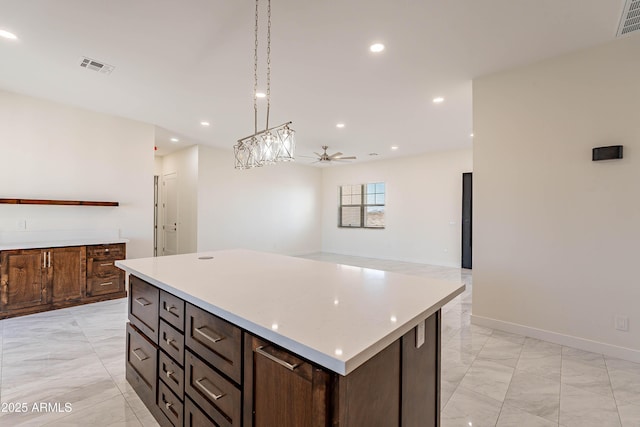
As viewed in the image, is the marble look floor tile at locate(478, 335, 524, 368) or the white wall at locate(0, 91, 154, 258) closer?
the marble look floor tile at locate(478, 335, 524, 368)

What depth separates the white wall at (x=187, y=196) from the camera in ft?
21.1

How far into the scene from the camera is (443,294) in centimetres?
139

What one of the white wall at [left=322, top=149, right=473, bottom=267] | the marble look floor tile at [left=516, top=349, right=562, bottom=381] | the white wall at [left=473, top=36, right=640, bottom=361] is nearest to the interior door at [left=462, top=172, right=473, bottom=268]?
the white wall at [left=322, top=149, right=473, bottom=267]

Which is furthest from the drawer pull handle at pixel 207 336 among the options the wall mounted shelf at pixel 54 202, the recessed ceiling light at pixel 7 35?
the wall mounted shelf at pixel 54 202

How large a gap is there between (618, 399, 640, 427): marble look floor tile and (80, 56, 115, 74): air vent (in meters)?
5.05

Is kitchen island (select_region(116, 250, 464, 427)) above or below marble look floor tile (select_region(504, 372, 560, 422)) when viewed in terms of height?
above

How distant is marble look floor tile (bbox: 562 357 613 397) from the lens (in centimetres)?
206

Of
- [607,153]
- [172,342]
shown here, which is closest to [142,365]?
[172,342]

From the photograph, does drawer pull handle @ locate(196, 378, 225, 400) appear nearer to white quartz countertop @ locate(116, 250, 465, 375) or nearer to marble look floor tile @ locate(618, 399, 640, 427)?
white quartz countertop @ locate(116, 250, 465, 375)

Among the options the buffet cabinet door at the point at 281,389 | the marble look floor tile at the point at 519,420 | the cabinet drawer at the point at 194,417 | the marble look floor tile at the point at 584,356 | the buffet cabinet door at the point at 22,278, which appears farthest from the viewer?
the buffet cabinet door at the point at 22,278

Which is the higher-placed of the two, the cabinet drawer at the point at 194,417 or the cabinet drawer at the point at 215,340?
the cabinet drawer at the point at 215,340

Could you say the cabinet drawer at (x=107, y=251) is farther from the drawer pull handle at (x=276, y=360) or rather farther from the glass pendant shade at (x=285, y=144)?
the drawer pull handle at (x=276, y=360)

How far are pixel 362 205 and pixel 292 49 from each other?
20.5 ft

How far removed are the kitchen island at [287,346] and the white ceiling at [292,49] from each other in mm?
1929
